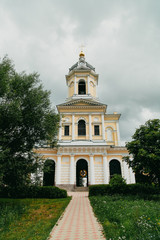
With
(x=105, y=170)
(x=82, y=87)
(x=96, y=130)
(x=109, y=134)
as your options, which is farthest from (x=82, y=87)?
(x=105, y=170)

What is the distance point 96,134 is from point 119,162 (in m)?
5.86

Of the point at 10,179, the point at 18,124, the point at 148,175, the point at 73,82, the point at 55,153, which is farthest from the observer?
the point at 73,82

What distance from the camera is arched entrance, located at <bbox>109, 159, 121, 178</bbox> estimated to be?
985 inches

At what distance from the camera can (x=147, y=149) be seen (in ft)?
40.8

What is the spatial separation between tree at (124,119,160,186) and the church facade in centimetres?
981

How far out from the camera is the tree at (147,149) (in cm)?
1166

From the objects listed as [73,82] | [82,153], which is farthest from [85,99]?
[82,153]

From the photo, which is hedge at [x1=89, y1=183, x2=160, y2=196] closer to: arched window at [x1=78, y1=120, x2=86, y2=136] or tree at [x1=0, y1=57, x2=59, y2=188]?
tree at [x1=0, y1=57, x2=59, y2=188]

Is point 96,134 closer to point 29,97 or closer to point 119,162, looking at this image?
point 119,162

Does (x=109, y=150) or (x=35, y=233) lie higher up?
(x=109, y=150)

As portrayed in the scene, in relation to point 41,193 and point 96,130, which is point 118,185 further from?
point 96,130

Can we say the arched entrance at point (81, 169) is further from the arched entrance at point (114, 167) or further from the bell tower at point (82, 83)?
the bell tower at point (82, 83)

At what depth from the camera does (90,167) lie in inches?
938

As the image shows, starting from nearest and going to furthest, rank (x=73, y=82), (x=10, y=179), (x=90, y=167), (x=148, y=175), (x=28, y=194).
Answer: (x=10, y=179) → (x=148, y=175) → (x=28, y=194) → (x=90, y=167) → (x=73, y=82)
